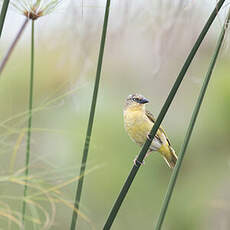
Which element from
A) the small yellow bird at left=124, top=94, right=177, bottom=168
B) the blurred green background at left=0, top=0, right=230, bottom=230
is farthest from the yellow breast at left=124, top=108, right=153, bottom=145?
the blurred green background at left=0, top=0, right=230, bottom=230

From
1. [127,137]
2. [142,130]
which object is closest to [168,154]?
[142,130]

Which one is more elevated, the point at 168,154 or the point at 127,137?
the point at 168,154

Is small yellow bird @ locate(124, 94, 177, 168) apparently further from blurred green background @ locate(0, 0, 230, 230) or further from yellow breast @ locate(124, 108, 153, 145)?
blurred green background @ locate(0, 0, 230, 230)

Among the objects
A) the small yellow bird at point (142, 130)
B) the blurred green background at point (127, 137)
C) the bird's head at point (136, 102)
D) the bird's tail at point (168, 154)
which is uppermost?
the bird's head at point (136, 102)

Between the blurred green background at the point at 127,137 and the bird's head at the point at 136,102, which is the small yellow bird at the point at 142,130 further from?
the blurred green background at the point at 127,137

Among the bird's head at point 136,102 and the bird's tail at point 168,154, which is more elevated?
the bird's head at point 136,102

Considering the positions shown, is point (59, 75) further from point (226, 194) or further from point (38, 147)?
point (226, 194)

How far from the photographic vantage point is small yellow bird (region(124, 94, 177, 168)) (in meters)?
1.25

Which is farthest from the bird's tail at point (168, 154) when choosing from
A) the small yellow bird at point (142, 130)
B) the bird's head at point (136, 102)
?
the bird's head at point (136, 102)

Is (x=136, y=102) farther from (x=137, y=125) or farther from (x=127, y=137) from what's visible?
(x=127, y=137)

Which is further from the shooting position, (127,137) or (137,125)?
(127,137)

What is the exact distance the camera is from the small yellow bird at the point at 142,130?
125 cm

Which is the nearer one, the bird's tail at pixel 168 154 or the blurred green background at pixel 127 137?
the bird's tail at pixel 168 154

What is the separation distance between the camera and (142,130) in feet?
4.12
